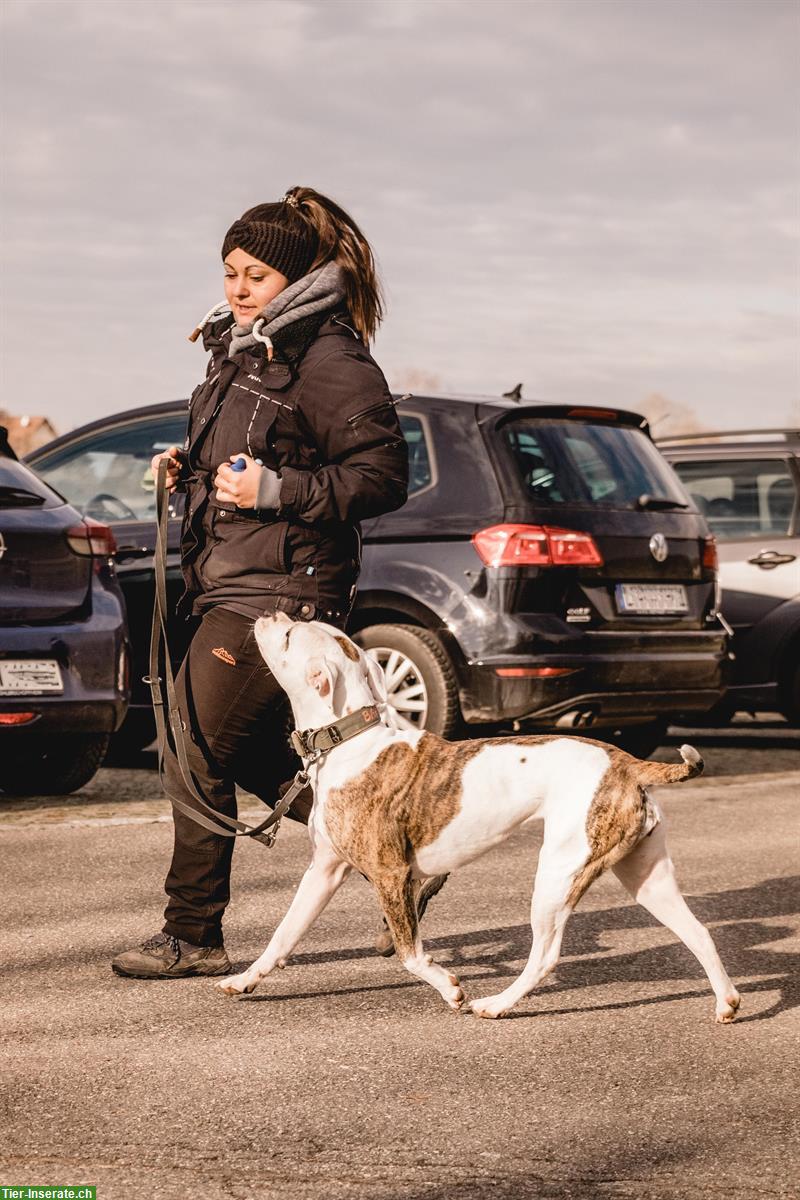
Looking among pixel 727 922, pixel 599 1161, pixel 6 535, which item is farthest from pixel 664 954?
pixel 6 535

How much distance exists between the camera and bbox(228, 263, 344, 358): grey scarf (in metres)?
4.80

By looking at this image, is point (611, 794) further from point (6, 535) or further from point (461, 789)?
point (6, 535)

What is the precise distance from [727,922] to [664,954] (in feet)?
1.78

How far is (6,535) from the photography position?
307 inches

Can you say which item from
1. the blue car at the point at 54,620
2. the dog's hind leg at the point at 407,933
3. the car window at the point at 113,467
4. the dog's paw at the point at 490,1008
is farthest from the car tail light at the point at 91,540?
the dog's paw at the point at 490,1008

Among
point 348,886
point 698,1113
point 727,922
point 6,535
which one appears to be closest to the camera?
point 698,1113

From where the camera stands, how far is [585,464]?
29.4 ft

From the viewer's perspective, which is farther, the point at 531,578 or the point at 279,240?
the point at 531,578

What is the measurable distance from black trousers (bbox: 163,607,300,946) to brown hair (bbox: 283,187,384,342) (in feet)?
3.26

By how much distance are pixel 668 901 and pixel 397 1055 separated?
2.77 ft

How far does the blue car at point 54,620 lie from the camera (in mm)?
7770

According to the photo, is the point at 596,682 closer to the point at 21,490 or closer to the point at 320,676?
the point at 21,490

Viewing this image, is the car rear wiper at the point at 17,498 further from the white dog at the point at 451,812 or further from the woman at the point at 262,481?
the white dog at the point at 451,812

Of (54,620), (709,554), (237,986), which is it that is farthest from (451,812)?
(709,554)
